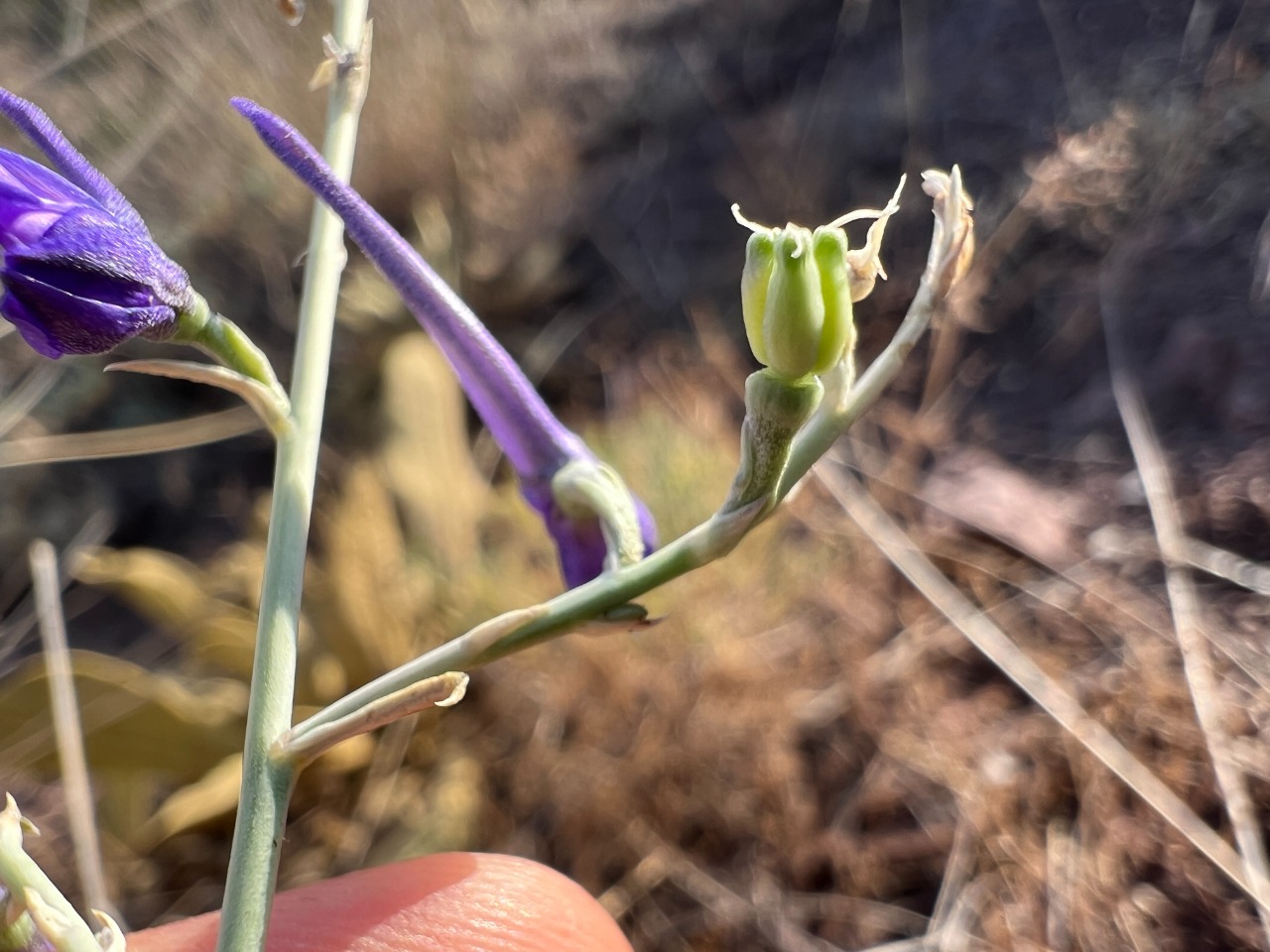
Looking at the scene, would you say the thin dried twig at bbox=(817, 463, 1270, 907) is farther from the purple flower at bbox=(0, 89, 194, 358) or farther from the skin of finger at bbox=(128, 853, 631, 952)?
the purple flower at bbox=(0, 89, 194, 358)

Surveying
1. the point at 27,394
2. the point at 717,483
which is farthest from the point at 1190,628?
the point at 27,394

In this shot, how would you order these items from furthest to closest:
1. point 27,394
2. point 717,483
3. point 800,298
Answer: point 27,394 < point 717,483 < point 800,298

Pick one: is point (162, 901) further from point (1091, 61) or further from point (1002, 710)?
point (1091, 61)

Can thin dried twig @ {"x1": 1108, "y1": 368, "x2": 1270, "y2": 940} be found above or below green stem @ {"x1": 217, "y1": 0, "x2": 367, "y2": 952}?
below

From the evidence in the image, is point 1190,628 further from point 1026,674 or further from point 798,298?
point 798,298

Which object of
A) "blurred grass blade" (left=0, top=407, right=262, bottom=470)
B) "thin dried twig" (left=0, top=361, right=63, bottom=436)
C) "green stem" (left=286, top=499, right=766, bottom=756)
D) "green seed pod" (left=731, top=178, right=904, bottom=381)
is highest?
"thin dried twig" (left=0, top=361, right=63, bottom=436)

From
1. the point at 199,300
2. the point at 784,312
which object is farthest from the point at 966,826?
the point at 199,300

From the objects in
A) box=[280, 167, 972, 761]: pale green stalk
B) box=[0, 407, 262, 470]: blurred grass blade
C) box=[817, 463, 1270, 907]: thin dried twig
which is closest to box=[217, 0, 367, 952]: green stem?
box=[280, 167, 972, 761]: pale green stalk

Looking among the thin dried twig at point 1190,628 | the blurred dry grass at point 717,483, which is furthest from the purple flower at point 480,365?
the thin dried twig at point 1190,628
